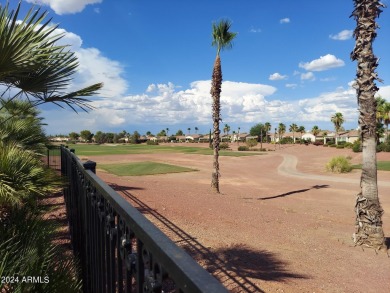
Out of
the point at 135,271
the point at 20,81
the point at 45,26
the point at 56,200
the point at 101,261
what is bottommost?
the point at 56,200

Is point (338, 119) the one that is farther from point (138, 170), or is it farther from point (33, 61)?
point (33, 61)

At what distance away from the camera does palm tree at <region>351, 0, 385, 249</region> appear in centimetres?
1012

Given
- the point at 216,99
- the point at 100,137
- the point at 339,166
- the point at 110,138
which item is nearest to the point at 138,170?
the point at 216,99

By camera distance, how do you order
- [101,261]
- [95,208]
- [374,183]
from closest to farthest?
[101,261] → [95,208] → [374,183]

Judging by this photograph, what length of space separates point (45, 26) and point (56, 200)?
918cm

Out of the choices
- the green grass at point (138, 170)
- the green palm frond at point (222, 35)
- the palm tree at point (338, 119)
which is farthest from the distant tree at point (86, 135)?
the green palm frond at point (222, 35)

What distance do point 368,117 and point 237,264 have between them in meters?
6.40

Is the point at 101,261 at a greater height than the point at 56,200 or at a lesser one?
greater

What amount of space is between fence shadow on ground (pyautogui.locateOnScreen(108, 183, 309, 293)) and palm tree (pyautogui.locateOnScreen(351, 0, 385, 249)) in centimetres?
382

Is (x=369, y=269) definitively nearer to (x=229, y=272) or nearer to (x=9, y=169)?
(x=229, y=272)

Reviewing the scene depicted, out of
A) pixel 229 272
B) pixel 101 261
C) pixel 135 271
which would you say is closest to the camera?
pixel 135 271

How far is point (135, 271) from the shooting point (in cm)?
172

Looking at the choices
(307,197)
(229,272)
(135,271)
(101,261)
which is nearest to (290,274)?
(229,272)

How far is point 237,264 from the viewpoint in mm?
7203
